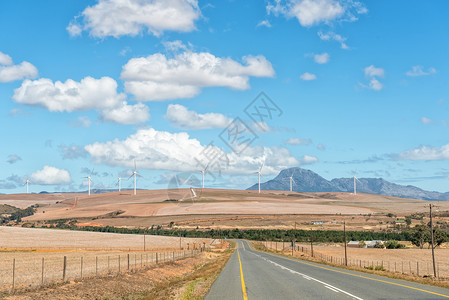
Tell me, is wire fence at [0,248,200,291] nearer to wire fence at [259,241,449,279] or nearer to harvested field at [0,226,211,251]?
wire fence at [259,241,449,279]

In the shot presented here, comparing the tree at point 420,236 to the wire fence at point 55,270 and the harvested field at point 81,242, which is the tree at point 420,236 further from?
the wire fence at point 55,270

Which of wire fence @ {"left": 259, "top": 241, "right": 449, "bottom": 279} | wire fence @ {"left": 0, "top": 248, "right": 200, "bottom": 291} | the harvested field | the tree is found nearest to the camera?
wire fence @ {"left": 0, "top": 248, "right": 200, "bottom": 291}

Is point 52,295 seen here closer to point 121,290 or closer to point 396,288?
point 121,290

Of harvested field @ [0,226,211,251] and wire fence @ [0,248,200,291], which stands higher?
wire fence @ [0,248,200,291]

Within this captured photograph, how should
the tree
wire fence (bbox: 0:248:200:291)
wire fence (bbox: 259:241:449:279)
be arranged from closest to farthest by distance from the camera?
wire fence (bbox: 0:248:200:291), wire fence (bbox: 259:241:449:279), the tree

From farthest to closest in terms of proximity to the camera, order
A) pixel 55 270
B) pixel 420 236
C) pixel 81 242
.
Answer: pixel 420 236, pixel 81 242, pixel 55 270

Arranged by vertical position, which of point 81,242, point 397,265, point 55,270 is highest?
point 55,270

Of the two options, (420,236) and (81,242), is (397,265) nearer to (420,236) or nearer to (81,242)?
(420,236)

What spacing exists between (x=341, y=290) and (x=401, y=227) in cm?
18507

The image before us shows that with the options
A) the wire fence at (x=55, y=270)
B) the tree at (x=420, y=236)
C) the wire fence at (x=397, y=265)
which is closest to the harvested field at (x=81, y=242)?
the wire fence at (x=397, y=265)

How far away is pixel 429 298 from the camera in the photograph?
21250mm

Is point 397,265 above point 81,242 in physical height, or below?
above

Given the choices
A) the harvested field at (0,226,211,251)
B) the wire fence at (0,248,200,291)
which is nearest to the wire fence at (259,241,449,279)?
the wire fence at (0,248,200,291)

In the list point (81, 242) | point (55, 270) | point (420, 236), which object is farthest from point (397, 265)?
point (81, 242)
